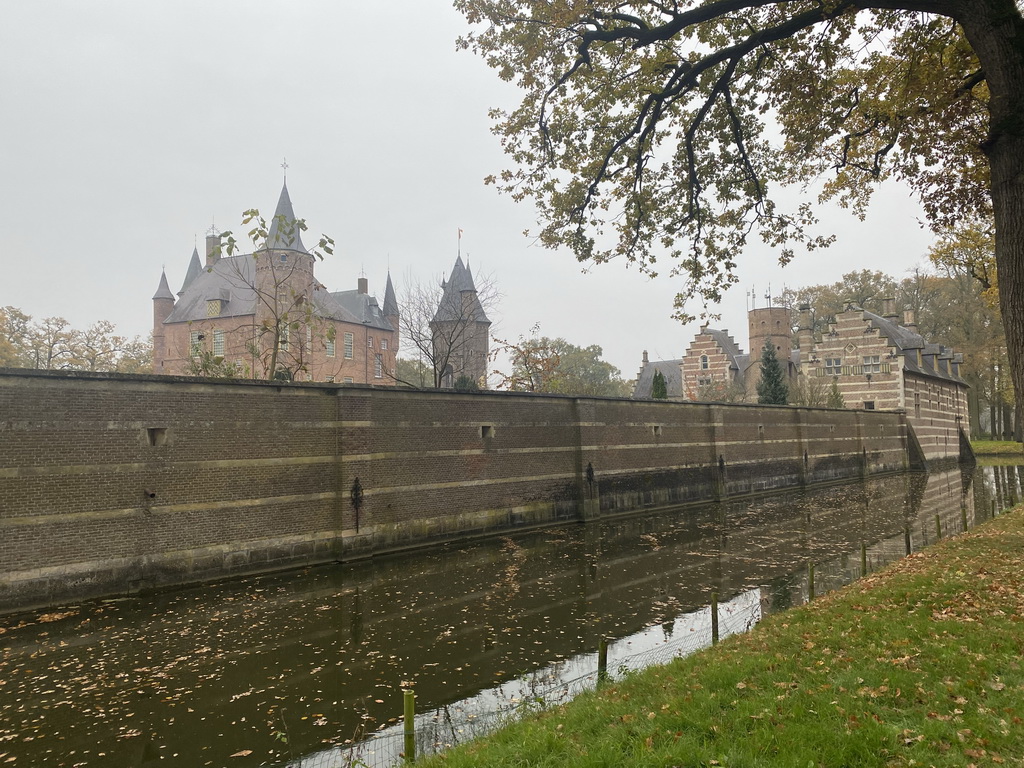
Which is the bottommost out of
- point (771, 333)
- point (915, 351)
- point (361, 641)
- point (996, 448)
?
point (361, 641)

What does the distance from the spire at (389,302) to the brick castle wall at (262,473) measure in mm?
36727

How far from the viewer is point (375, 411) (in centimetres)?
1389

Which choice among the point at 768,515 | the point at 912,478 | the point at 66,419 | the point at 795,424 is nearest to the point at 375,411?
the point at 66,419

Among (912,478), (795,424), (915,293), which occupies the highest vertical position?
(915,293)

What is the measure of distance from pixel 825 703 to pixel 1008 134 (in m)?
5.90

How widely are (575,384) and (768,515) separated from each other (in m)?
32.4

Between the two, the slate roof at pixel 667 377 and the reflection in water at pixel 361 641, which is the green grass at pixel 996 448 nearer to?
the slate roof at pixel 667 377

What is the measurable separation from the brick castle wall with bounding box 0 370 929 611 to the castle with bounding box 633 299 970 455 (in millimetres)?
17498

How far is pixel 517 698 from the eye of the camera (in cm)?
628

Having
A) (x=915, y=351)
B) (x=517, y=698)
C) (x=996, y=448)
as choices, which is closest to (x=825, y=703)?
(x=517, y=698)

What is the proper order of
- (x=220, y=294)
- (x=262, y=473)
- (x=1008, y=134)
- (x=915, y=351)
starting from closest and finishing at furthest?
(x=1008, y=134)
(x=262, y=473)
(x=915, y=351)
(x=220, y=294)

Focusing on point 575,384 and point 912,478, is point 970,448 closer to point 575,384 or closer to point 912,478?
point 912,478

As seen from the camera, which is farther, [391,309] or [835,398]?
[391,309]

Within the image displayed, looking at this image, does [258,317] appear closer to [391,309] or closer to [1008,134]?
[391,309]
